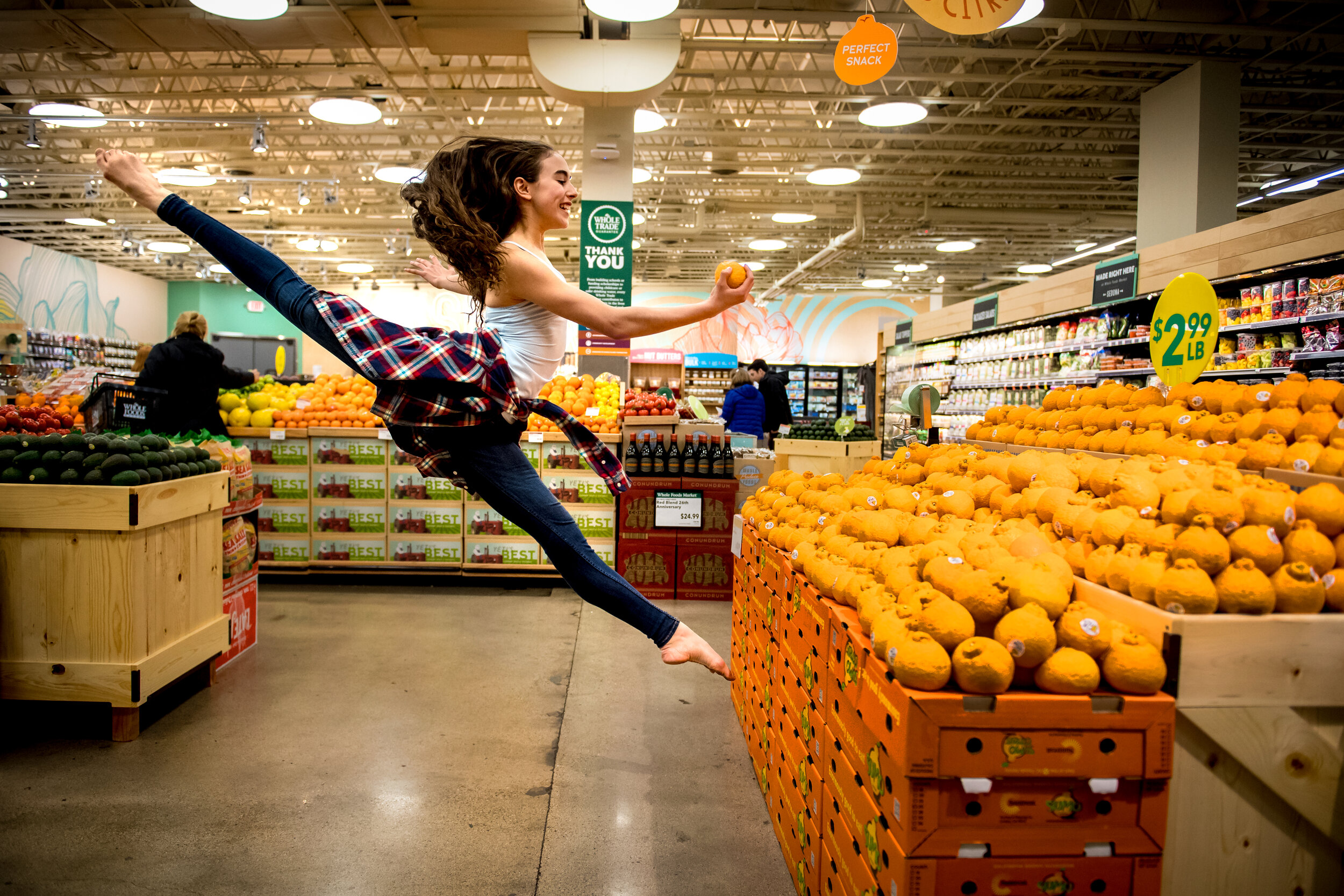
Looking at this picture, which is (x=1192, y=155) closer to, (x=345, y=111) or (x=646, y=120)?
(x=646, y=120)

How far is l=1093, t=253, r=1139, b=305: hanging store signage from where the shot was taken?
6918mm

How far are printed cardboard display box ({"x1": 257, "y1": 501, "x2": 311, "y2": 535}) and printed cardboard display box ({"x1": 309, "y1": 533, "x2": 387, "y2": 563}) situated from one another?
0.44 feet

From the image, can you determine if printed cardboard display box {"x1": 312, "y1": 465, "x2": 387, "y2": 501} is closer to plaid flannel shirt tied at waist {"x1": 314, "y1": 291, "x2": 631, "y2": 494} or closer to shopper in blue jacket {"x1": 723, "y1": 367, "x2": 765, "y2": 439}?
plaid flannel shirt tied at waist {"x1": 314, "y1": 291, "x2": 631, "y2": 494}

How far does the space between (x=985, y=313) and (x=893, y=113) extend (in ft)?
12.6

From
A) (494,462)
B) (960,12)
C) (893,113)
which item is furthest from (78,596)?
(893,113)

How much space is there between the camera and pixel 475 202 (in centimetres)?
209

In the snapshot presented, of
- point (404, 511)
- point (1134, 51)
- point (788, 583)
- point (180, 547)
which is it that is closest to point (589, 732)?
point (788, 583)

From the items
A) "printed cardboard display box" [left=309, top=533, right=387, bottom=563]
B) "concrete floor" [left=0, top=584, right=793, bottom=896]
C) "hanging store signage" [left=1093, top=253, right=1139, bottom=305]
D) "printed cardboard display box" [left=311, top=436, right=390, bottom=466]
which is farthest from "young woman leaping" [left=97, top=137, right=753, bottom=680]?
"hanging store signage" [left=1093, top=253, right=1139, bottom=305]

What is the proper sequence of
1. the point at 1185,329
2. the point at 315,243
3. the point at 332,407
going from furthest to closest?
1. the point at 315,243
2. the point at 332,407
3. the point at 1185,329

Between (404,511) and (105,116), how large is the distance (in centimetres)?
637

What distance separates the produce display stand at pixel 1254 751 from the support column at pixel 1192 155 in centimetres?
802

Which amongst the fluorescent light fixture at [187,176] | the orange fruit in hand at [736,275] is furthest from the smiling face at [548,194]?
the fluorescent light fixture at [187,176]

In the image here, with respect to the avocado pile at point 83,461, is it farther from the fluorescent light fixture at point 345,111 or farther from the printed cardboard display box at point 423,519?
the fluorescent light fixture at point 345,111

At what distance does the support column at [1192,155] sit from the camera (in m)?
7.73
